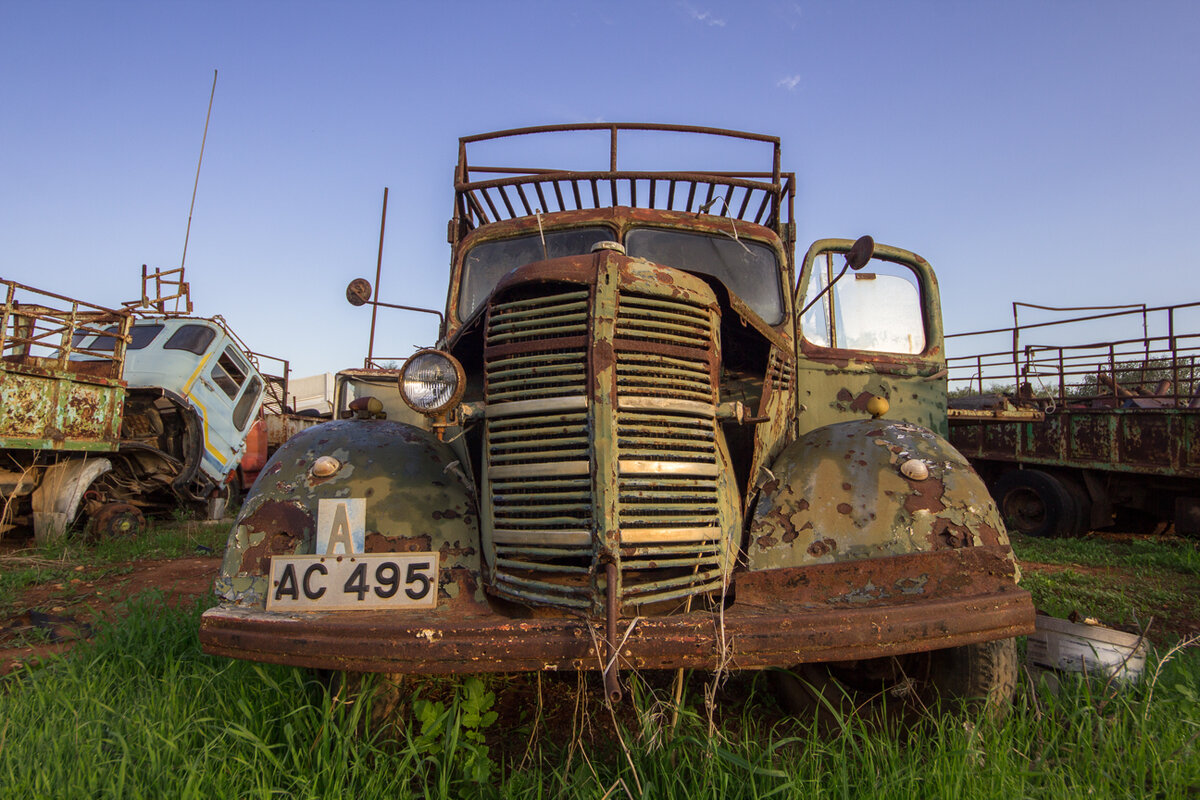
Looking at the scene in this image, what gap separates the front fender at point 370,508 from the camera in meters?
2.39

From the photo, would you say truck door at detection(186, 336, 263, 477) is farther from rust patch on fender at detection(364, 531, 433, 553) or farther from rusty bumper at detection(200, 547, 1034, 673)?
rusty bumper at detection(200, 547, 1034, 673)

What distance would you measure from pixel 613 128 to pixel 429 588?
9.33 feet

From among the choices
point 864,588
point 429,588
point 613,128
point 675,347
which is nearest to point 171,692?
point 429,588

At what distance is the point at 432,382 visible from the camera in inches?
93.4

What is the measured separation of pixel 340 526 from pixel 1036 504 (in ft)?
29.4

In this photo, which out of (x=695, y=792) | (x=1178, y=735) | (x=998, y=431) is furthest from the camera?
(x=998, y=431)

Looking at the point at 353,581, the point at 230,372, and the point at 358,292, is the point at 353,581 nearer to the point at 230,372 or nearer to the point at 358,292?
the point at 358,292

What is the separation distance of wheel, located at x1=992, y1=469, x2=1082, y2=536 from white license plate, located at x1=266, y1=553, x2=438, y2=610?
334 inches

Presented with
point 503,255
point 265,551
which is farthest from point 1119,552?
point 265,551

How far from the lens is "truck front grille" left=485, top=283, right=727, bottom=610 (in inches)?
84.1

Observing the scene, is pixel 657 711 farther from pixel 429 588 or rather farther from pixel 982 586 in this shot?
pixel 982 586

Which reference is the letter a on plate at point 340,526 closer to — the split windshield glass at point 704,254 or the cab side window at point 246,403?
the split windshield glass at point 704,254

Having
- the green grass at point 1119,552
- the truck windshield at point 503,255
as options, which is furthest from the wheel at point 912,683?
the green grass at point 1119,552

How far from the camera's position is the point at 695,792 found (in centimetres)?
189
